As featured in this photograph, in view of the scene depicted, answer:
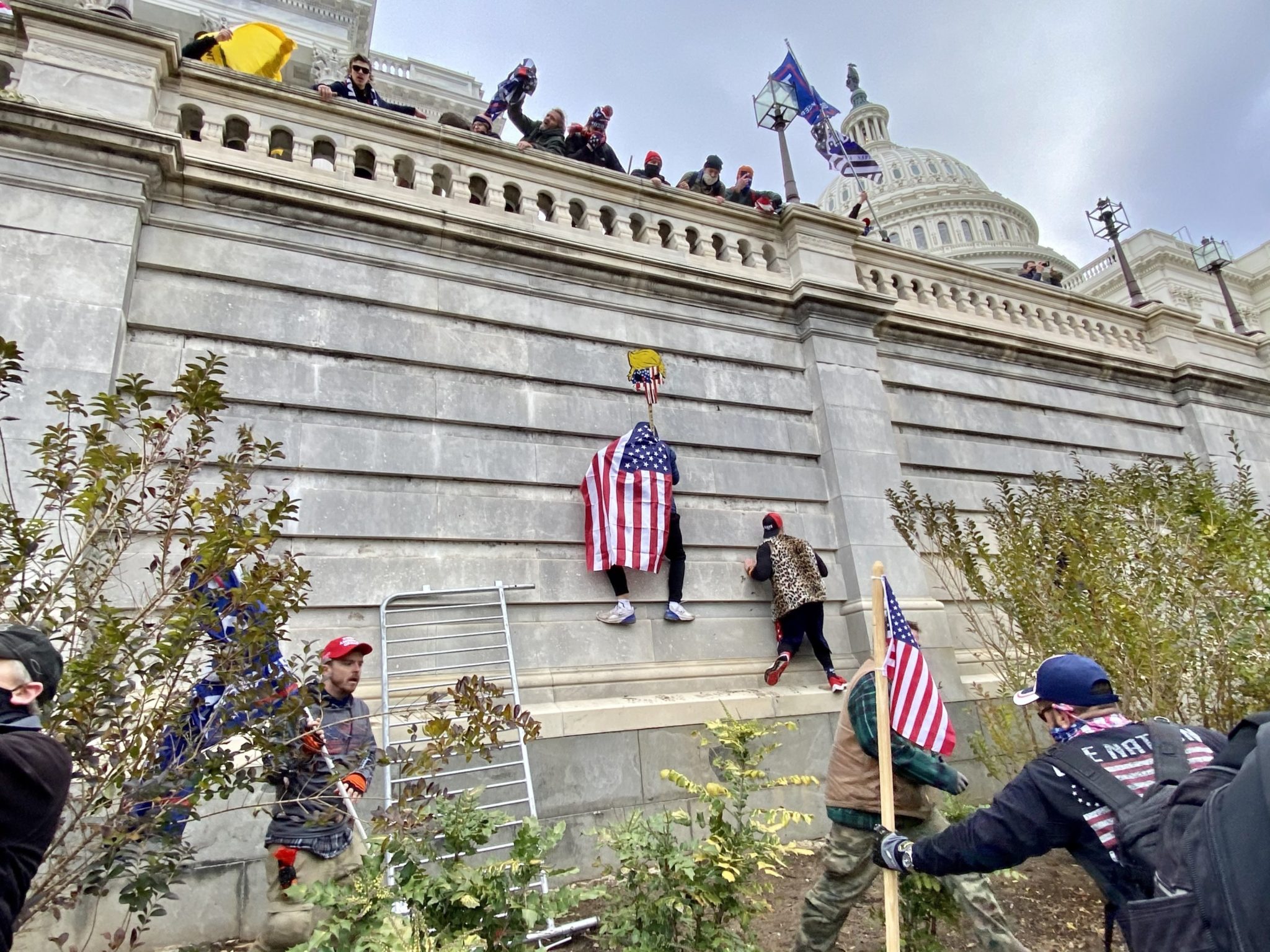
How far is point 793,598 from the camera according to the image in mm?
8039

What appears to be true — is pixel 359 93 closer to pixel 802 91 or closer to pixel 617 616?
pixel 617 616

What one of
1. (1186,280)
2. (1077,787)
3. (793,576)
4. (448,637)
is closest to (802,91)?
(793,576)

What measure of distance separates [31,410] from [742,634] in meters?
6.66

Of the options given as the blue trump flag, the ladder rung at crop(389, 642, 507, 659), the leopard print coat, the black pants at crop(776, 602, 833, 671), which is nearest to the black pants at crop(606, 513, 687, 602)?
the leopard print coat

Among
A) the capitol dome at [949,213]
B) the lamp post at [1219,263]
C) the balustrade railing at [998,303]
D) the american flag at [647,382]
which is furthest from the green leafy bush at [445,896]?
the capitol dome at [949,213]

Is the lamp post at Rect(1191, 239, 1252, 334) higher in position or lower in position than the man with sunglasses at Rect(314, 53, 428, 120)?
higher

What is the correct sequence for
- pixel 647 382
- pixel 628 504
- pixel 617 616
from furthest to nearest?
pixel 647 382, pixel 628 504, pixel 617 616

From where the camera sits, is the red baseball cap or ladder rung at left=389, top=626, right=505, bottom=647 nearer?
the red baseball cap

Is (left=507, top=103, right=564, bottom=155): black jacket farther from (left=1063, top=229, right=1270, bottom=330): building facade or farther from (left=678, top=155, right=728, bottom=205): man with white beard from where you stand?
(left=1063, top=229, right=1270, bottom=330): building facade

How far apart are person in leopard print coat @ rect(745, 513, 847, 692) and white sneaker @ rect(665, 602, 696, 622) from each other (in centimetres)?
89

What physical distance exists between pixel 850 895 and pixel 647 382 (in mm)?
5749

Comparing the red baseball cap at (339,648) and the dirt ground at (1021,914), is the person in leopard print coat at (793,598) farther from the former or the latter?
the red baseball cap at (339,648)

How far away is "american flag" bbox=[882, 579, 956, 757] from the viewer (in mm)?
4629

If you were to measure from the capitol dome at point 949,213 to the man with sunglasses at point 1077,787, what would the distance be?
239 ft
